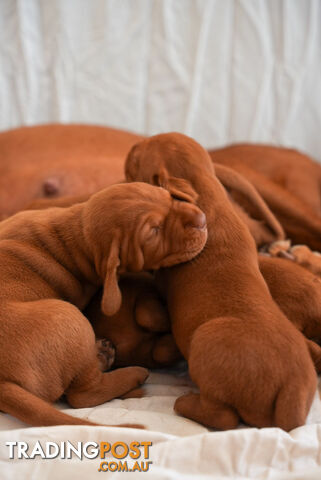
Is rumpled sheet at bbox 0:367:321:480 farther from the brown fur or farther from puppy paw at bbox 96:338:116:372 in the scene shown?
the brown fur

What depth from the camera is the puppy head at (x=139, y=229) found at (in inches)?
74.4

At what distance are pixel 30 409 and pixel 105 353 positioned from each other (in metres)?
0.46

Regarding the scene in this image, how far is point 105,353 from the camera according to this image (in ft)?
6.66

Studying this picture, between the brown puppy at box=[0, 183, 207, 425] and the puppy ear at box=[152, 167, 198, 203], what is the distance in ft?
0.36

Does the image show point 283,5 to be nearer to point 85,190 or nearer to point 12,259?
point 85,190

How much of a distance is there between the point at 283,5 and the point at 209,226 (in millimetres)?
1987

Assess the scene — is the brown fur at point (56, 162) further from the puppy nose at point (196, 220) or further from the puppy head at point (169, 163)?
the puppy nose at point (196, 220)

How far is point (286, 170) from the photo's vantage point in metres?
3.01

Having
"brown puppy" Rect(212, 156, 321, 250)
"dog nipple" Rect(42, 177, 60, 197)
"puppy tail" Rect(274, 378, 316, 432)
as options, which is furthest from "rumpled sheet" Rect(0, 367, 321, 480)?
"dog nipple" Rect(42, 177, 60, 197)

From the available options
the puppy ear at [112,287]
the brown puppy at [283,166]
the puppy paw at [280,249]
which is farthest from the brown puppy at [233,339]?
the brown puppy at [283,166]

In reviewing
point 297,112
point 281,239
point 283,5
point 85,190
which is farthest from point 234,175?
point 283,5

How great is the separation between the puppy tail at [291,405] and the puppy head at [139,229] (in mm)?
546

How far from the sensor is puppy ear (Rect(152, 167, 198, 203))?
6.89 feet

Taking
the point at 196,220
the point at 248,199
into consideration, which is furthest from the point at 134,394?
the point at 248,199
